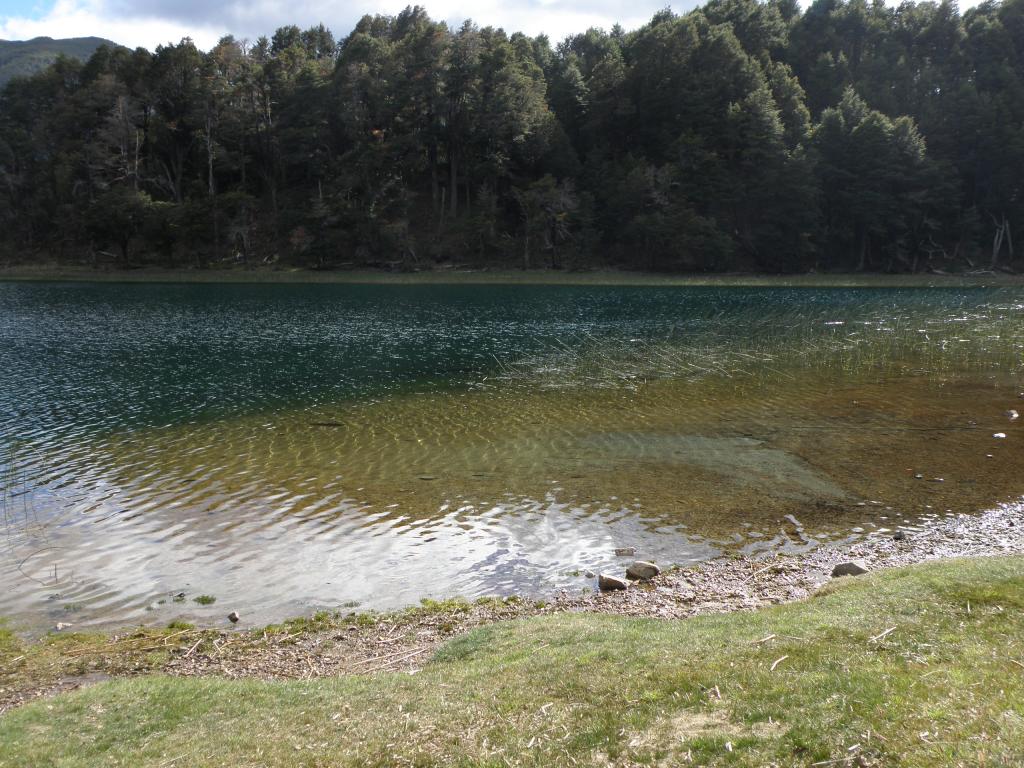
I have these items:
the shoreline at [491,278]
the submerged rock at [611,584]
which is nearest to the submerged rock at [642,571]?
the submerged rock at [611,584]

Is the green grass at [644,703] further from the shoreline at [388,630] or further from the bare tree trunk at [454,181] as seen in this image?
the bare tree trunk at [454,181]

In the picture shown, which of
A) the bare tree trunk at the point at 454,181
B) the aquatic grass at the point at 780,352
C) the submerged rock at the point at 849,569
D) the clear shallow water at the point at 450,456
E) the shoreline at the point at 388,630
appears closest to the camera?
the shoreline at the point at 388,630

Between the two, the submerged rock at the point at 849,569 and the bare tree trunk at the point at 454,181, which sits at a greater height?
the bare tree trunk at the point at 454,181

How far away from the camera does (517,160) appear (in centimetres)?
10362

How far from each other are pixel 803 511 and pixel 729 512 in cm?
163

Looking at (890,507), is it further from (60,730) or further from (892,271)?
(892,271)

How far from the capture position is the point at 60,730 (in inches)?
294

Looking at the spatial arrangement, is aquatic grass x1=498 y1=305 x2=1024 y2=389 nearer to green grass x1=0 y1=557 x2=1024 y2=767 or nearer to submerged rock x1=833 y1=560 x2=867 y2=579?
submerged rock x1=833 y1=560 x2=867 y2=579

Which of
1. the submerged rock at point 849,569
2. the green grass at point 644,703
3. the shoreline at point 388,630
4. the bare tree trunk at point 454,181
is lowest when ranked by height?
the shoreline at point 388,630

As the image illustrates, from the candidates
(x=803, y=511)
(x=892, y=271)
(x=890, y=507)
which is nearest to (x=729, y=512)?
(x=803, y=511)

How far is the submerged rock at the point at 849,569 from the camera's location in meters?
12.0

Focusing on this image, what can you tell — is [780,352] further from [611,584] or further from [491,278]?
[491,278]

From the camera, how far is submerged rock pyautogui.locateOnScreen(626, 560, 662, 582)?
1273cm

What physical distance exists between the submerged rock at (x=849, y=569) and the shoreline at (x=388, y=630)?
245mm
